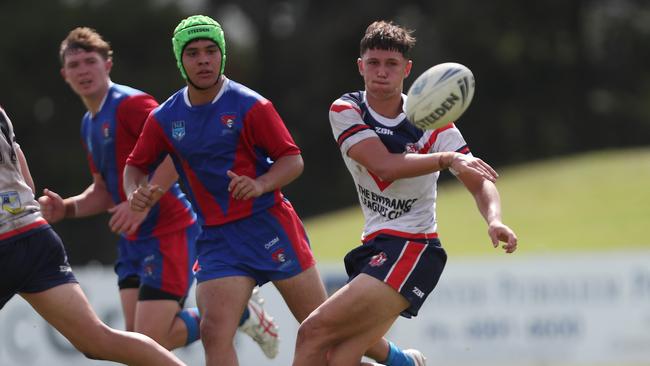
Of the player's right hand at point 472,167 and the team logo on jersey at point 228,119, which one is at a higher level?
the player's right hand at point 472,167

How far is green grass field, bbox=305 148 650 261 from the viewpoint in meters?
18.5

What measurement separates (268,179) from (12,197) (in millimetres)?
1364

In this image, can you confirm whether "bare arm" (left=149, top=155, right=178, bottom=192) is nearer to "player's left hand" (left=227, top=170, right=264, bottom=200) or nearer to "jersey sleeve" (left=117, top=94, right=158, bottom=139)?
"jersey sleeve" (left=117, top=94, right=158, bottom=139)

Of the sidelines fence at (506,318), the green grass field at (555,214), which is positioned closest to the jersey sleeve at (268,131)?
the sidelines fence at (506,318)

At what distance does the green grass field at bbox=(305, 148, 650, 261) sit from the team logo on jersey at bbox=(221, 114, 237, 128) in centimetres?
1070

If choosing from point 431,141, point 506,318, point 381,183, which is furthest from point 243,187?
point 506,318

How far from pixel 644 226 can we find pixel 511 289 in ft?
22.6

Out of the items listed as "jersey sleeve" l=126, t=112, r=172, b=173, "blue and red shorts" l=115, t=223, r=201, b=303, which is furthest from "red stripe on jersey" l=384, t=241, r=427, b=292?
"blue and red shorts" l=115, t=223, r=201, b=303

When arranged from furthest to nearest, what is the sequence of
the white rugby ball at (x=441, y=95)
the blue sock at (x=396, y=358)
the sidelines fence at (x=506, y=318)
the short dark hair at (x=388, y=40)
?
1. the sidelines fence at (x=506, y=318)
2. the blue sock at (x=396, y=358)
3. the short dark hair at (x=388, y=40)
4. the white rugby ball at (x=441, y=95)

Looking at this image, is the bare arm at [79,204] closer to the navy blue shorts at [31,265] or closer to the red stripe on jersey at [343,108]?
the navy blue shorts at [31,265]

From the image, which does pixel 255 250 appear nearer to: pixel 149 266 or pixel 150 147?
pixel 150 147

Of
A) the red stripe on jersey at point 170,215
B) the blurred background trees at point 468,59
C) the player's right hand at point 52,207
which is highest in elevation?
the player's right hand at point 52,207

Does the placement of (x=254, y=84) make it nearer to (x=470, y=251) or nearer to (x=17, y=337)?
(x=470, y=251)

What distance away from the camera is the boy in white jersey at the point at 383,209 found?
6.44 metres
